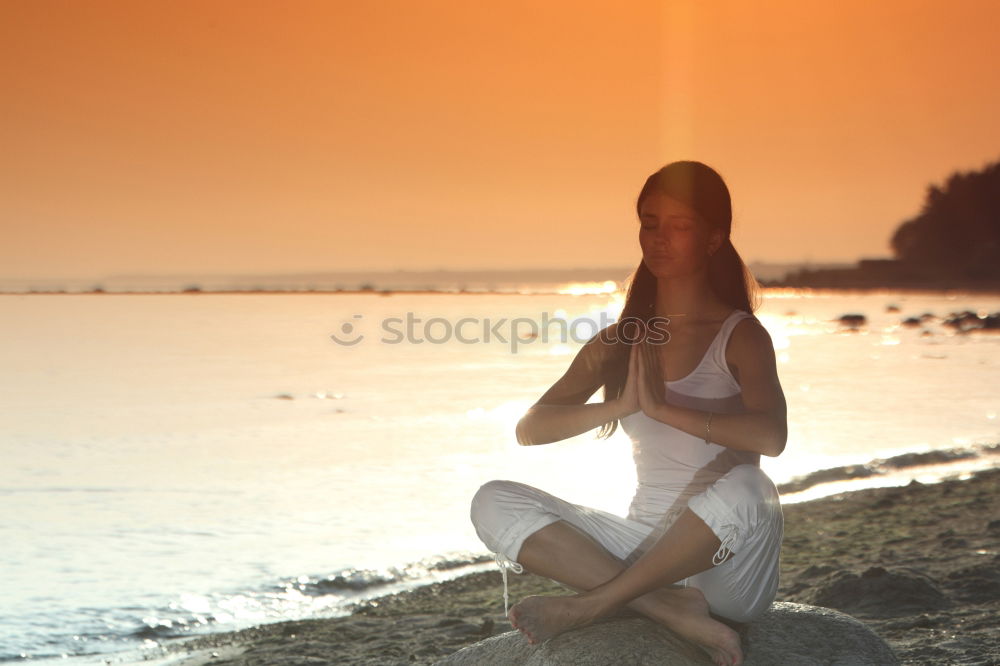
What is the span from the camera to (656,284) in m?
5.07

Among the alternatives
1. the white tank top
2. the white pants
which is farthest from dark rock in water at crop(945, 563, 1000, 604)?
the white tank top

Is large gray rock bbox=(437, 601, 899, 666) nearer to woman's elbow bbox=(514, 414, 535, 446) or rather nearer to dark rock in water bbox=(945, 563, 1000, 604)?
woman's elbow bbox=(514, 414, 535, 446)

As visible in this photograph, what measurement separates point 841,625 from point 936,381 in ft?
83.8

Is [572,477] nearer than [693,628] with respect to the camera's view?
No

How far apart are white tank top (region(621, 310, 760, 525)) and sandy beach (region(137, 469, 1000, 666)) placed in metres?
2.07

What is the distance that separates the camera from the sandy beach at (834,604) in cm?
661

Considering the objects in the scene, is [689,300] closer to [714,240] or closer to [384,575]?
[714,240]

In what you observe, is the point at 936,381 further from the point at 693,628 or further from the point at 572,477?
the point at 693,628

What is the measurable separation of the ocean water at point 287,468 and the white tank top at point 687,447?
4.44 metres

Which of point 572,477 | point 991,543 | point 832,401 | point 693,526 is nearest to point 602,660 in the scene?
point 693,526

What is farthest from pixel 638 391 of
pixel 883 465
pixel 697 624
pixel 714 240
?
pixel 883 465

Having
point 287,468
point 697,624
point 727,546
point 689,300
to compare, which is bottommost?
point 287,468

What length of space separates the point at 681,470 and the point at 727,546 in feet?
1.24

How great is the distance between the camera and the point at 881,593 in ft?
23.7
